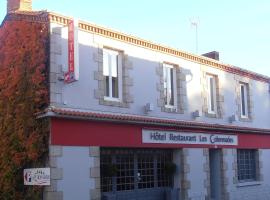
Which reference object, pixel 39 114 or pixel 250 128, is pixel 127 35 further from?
pixel 250 128

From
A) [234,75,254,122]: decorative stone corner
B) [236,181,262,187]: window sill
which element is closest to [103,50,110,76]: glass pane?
[234,75,254,122]: decorative stone corner

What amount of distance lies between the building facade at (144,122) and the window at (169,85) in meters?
0.04

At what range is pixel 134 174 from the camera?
1538cm

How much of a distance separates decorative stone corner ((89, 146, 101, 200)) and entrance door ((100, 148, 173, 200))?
0.58 meters

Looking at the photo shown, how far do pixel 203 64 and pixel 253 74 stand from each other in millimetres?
4260

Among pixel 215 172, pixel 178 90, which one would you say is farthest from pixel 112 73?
pixel 215 172

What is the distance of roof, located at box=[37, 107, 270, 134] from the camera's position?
488 inches

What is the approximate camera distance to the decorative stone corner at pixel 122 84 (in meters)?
14.3

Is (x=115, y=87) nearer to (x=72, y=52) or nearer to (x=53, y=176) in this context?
(x=72, y=52)

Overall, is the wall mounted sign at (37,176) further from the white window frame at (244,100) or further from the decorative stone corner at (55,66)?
the white window frame at (244,100)

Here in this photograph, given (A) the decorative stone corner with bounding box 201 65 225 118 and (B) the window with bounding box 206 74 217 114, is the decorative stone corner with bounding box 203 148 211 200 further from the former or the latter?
(B) the window with bounding box 206 74 217 114

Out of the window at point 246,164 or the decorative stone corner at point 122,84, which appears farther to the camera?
the window at point 246,164

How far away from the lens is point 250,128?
2044 centimetres

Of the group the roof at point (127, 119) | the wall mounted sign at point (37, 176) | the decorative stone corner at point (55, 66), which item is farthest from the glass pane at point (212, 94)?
the wall mounted sign at point (37, 176)
